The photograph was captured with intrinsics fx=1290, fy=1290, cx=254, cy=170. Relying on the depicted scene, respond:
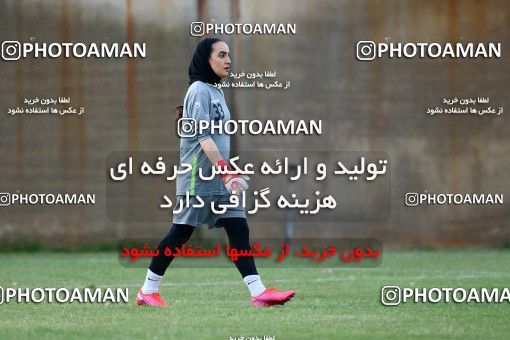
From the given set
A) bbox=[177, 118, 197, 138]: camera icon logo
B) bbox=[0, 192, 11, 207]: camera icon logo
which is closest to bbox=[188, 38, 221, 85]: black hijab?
bbox=[177, 118, 197, 138]: camera icon logo

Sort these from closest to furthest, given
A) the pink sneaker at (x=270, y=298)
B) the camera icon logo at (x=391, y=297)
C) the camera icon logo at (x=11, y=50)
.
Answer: the pink sneaker at (x=270, y=298) → the camera icon logo at (x=391, y=297) → the camera icon logo at (x=11, y=50)

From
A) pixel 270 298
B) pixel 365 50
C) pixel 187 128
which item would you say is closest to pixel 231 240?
pixel 270 298

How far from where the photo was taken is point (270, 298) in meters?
8.98

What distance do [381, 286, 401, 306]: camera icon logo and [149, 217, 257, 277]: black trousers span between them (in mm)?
1077


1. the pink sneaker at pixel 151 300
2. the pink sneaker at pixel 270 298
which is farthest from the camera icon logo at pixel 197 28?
the pink sneaker at pixel 270 298

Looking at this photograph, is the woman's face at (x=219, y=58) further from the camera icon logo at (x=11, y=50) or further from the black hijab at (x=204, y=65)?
the camera icon logo at (x=11, y=50)

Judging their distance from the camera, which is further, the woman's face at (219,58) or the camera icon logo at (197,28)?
the camera icon logo at (197,28)

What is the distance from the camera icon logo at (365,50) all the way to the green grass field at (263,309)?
4023 millimetres

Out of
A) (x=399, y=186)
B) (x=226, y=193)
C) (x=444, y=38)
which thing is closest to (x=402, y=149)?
(x=399, y=186)

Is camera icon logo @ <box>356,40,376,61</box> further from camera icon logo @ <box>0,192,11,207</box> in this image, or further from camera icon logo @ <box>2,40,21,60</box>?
camera icon logo @ <box>0,192,11,207</box>

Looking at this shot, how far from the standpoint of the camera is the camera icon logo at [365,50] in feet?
56.2

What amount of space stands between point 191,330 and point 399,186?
9.84 metres

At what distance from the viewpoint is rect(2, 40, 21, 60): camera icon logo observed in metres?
16.7

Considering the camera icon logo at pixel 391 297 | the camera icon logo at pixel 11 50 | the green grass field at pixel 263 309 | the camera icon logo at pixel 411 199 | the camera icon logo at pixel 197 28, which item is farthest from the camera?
the camera icon logo at pixel 411 199
